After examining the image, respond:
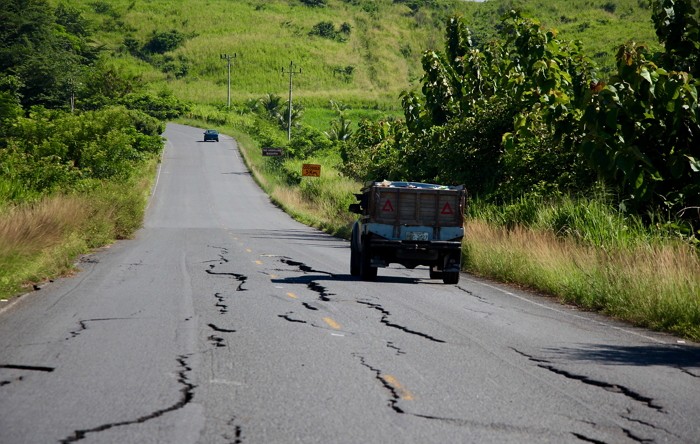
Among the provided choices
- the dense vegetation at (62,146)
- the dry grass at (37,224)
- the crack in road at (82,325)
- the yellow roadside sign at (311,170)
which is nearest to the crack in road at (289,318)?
the crack in road at (82,325)

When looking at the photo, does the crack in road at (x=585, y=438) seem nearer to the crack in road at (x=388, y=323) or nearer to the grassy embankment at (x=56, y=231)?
the crack in road at (x=388, y=323)

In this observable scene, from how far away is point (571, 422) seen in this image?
24.7 ft

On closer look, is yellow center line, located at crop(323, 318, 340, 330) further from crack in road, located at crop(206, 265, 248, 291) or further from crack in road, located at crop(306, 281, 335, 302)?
crack in road, located at crop(206, 265, 248, 291)

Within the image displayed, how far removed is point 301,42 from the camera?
17550 cm

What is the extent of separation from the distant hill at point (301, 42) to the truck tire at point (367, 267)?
110 metres

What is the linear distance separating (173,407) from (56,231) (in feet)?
54.4

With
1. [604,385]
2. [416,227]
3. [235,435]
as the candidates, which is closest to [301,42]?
[416,227]

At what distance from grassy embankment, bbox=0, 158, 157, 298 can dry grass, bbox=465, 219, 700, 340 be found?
8.92 meters

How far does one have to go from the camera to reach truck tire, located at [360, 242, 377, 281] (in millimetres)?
19438

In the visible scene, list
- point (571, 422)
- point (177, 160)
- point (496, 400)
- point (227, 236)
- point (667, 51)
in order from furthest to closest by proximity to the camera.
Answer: point (177, 160), point (227, 236), point (667, 51), point (496, 400), point (571, 422)

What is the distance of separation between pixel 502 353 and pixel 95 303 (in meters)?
6.67

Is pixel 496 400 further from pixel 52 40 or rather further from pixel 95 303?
pixel 52 40

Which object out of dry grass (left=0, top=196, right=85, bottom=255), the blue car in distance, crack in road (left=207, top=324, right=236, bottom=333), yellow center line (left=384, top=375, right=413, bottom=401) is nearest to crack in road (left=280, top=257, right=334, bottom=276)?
dry grass (left=0, top=196, right=85, bottom=255)

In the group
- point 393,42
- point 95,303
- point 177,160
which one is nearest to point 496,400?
point 95,303
